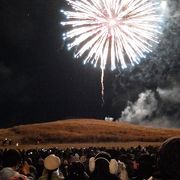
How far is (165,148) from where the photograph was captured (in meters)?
3.46

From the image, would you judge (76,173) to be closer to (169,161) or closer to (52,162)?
(52,162)

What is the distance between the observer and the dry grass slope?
56000 millimetres

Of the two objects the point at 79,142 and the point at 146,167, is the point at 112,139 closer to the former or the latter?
the point at 79,142

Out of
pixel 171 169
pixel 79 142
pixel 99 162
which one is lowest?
pixel 171 169

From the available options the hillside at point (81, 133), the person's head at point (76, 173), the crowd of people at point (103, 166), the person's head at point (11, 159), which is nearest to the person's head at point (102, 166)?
the crowd of people at point (103, 166)

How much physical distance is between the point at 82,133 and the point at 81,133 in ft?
0.43

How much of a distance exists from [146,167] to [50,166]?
326 cm

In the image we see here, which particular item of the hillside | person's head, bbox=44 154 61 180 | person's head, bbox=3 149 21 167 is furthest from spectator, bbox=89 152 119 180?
the hillside

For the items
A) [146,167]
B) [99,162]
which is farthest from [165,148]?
[146,167]

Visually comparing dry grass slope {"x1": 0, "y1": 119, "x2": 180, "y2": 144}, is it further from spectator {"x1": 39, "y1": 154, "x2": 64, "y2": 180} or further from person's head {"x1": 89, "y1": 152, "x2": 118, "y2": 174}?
person's head {"x1": 89, "y1": 152, "x2": 118, "y2": 174}

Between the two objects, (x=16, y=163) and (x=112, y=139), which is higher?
(x=112, y=139)

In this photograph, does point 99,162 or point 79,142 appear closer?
point 99,162

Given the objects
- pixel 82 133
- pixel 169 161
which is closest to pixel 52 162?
pixel 169 161

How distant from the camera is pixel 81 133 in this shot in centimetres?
5812
